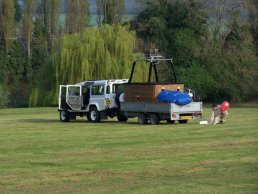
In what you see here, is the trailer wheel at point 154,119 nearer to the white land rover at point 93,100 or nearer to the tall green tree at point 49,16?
the white land rover at point 93,100

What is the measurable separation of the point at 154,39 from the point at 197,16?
Result: 4871 mm

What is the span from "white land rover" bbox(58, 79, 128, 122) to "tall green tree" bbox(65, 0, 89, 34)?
4301cm

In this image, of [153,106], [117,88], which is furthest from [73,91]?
[153,106]

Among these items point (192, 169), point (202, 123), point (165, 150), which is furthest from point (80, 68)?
point (192, 169)

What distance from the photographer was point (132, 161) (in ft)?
62.7

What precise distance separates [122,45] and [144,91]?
27.9 m

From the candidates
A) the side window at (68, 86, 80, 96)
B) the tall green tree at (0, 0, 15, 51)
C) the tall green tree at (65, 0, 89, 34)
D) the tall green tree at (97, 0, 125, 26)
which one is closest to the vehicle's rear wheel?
the side window at (68, 86, 80, 96)

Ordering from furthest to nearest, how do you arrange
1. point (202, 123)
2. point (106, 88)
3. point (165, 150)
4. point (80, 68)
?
point (80, 68), point (106, 88), point (202, 123), point (165, 150)

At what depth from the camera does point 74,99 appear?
39.4 metres

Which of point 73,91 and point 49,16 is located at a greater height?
point 49,16

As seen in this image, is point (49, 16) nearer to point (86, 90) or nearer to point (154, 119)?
point (86, 90)

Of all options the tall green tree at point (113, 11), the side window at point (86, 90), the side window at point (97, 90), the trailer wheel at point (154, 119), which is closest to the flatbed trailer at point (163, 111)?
the trailer wheel at point (154, 119)

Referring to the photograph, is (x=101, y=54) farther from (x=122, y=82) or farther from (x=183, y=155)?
(x=183, y=155)

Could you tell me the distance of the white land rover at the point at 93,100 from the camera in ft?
123
